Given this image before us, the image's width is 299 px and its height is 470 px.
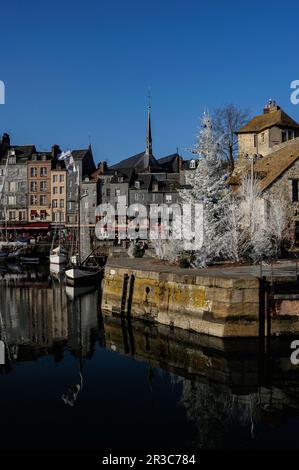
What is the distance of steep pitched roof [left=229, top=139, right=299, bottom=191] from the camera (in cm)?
3212

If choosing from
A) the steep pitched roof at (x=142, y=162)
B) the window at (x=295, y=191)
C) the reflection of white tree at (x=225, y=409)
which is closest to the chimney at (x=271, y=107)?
the window at (x=295, y=191)

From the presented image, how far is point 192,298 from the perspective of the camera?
60.7 ft

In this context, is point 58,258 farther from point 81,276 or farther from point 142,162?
point 142,162

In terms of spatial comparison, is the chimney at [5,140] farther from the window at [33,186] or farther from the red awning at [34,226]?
the red awning at [34,226]

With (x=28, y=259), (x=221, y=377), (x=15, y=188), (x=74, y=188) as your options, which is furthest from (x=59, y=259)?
(x=221, y=377)

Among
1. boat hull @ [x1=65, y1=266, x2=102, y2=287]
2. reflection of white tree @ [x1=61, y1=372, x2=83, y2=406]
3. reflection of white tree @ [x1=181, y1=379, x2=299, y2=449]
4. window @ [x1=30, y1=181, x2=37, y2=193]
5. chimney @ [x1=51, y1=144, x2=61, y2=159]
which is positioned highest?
chimney @ [x1=51, y1=144, x2=61, y2=159]

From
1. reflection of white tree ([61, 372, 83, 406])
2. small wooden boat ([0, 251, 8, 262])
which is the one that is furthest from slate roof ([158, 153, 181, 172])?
reflection of white tree ([61, 372, 83, 406])

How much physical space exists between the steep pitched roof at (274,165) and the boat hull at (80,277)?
1341 centimetres

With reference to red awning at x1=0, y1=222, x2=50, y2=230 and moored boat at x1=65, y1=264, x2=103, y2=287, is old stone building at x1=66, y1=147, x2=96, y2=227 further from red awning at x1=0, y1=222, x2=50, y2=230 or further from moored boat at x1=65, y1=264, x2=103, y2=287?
moored boat at x1=65, y1=264, x2=103, y2=287

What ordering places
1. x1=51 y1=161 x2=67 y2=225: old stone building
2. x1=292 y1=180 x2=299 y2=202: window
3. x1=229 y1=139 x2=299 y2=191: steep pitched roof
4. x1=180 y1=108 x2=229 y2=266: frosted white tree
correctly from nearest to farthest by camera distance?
x1=180 y1=108 x2=229 y2=266: frosted white tree
x1=229 y1=139 x2=299 y2=191: steep pitched roof
x1=292 y1=180 x2=299 y2=202: window
x1=51 y1=161 x2=67 y2=225: old stone building

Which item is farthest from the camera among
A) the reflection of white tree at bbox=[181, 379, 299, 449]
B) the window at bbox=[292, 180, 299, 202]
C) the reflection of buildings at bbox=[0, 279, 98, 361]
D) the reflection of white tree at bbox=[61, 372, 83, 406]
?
the window at bbox=[292, 180, 299, 202]
